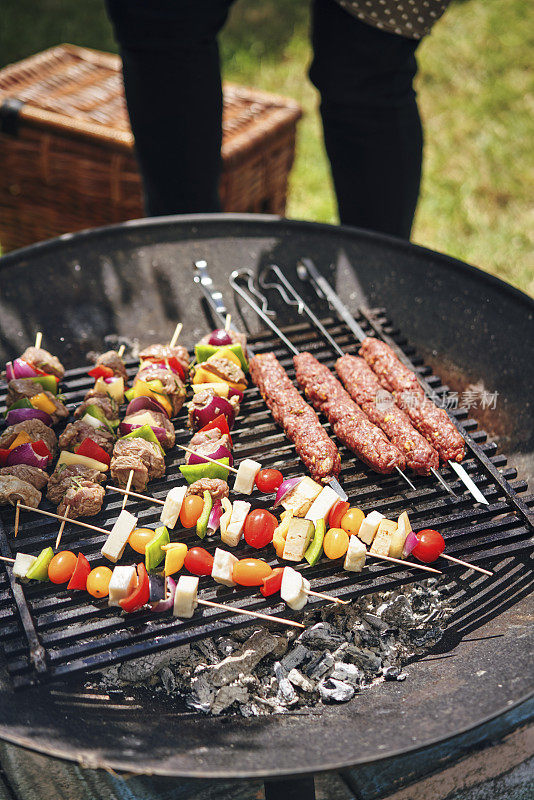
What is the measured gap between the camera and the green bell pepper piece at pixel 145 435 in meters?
2.78

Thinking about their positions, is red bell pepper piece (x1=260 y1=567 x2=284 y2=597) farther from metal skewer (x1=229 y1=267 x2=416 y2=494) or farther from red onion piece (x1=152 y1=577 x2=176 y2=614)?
metal skewer (x1=229 y1=267 x2=416 y2=494)

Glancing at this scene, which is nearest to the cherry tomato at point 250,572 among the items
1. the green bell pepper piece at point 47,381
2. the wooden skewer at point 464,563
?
the wooden skewer at point 464,563

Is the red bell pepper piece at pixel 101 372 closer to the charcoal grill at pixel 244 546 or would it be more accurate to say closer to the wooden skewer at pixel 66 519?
the charcoal grill at pixel 244 546

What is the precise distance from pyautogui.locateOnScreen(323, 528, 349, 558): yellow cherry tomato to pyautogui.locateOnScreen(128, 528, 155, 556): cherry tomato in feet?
1.85

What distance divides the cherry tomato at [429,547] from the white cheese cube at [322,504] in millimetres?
304

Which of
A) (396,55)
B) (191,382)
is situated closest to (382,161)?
(396,55)

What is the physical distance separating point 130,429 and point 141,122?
69.6 inches

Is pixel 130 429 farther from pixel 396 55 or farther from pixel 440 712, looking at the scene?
pixel 396 55

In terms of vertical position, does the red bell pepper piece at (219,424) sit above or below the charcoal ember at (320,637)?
above

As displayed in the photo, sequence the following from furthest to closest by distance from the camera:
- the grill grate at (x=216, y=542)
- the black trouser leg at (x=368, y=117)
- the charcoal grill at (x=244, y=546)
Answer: the black trouser leg at (x=368, y=117)
the grill grate at (x=216, y=542)
the charcoal grill at (x=244, y=546)

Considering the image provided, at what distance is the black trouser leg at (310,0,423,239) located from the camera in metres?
3.51

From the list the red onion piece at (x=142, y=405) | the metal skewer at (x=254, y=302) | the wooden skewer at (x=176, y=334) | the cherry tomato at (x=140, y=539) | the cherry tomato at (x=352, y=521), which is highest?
the metal skewer at (x=254, y=302)

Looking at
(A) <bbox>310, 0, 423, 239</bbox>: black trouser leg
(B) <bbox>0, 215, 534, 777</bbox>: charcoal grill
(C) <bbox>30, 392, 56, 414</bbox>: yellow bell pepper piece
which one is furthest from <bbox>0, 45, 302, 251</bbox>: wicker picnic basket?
(C) <bbox>30, 392, 56, 414</bbox>: yellow bell pepper piece

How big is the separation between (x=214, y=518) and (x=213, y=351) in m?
0.89
